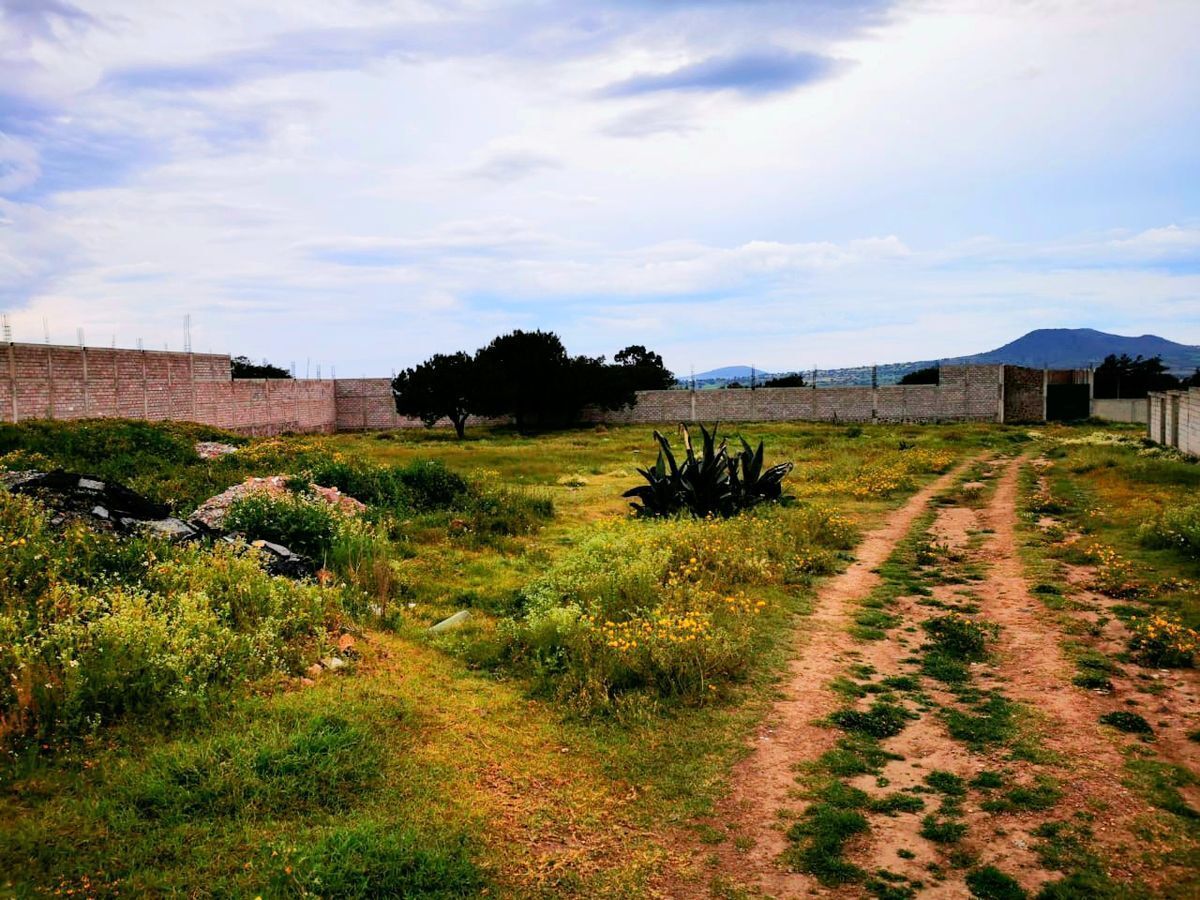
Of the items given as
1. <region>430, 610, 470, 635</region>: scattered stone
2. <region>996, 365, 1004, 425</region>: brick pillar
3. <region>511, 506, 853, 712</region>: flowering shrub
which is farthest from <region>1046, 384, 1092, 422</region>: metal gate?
<region>430, 610, 470, 635</region>: scattered stone

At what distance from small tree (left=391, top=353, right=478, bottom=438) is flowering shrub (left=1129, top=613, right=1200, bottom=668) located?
109 feet

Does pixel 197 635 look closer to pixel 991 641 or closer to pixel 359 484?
pixel 991 641

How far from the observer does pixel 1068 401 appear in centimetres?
4541

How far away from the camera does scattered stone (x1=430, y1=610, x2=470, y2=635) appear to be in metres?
7.18

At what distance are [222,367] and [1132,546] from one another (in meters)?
33.1

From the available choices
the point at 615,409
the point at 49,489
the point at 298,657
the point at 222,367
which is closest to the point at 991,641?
the point at 298,657

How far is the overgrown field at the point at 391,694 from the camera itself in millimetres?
3713

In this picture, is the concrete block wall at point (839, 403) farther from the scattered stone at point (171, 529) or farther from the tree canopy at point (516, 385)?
the scattered stone at point (171, 529)

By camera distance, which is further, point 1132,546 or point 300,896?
point 1132,546

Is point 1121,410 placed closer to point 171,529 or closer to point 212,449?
point 212,449

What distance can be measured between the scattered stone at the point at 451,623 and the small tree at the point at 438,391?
30.8 meters

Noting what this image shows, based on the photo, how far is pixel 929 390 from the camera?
4206 centimetres

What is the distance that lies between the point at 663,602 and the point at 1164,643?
4.09m

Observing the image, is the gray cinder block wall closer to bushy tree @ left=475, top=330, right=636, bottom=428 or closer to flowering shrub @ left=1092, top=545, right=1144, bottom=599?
bushy tree @ left=475, top=330, right=636, bottom=428
